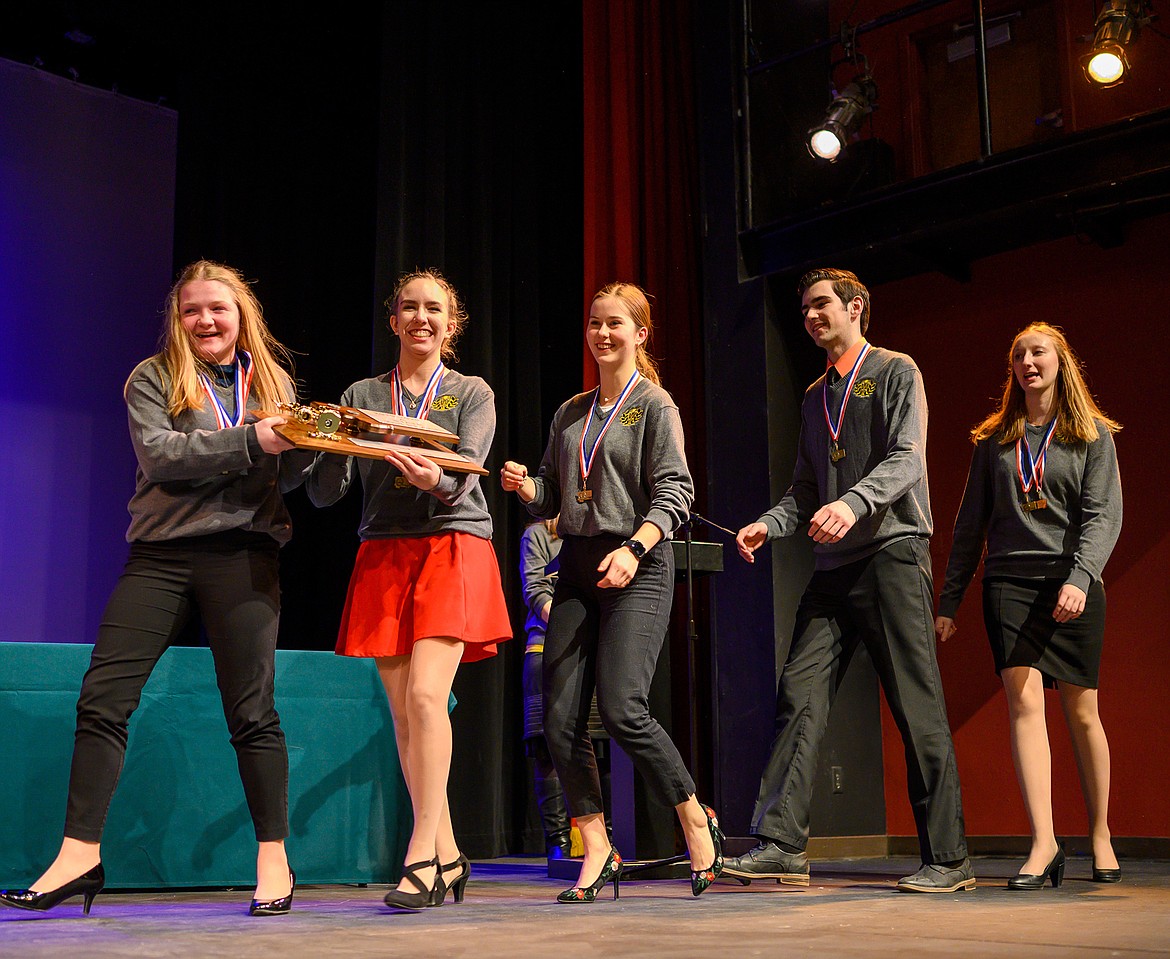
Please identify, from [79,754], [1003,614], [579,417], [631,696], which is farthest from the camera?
[1003,614]

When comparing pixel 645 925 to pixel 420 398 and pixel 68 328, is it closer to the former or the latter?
pixel 420 398

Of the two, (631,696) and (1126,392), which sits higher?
(1126,392)

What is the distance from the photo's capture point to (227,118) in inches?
247

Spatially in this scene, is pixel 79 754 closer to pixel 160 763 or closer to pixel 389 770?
pixel 160 763

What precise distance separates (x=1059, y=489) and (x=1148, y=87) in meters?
2.60

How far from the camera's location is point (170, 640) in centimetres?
276

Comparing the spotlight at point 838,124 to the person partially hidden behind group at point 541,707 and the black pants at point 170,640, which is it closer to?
the person partially hidden behind group at point 541,707

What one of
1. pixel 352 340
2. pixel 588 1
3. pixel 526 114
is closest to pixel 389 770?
pixel 352 340

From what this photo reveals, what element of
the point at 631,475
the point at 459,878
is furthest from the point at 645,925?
the point at 631,475

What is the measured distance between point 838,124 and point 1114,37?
3.60 ft

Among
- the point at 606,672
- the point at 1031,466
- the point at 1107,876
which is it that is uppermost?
the point at 1031,466

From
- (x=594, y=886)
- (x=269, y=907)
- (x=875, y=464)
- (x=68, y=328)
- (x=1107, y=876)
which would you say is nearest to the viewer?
(x=269, y=907)

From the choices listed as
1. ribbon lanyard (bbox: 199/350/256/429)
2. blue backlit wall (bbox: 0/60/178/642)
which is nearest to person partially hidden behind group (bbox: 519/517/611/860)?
ribbon lanyard (bbox: 199/350/256/429)

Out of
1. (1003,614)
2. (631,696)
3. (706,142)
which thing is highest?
(706,142)
